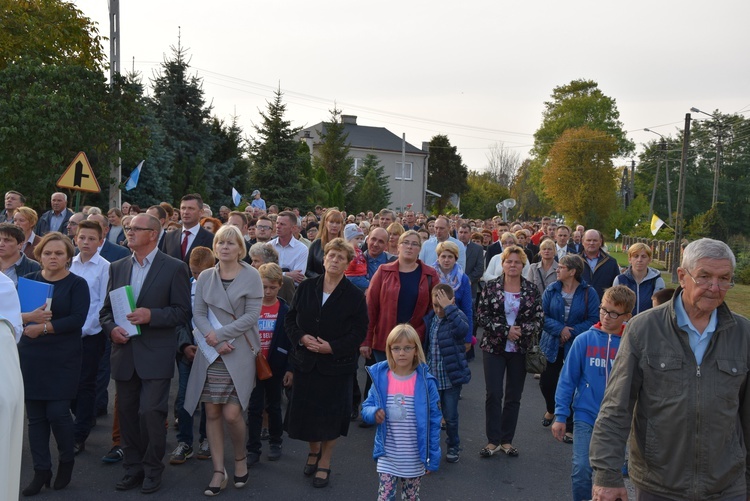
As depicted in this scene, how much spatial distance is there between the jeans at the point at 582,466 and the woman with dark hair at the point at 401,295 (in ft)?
7.14

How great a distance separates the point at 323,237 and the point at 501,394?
2.98m

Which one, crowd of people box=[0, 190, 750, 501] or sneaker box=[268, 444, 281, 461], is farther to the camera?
sneaker box=[268, 444, 281, 461]

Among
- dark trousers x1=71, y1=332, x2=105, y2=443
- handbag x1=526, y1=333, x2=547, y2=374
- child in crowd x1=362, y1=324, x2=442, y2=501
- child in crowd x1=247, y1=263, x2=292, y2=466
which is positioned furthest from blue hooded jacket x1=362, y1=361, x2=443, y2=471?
dark trousers x1=71, y1=332, x2=105, y2=443

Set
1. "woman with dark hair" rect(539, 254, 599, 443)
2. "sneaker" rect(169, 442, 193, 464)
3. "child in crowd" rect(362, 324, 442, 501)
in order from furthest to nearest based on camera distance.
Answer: "woman with dark hair" rect(539, 254, 599, 443) < "sneaker" rect(169, 442, 193, 464) < "child in crowd" rect(362, 324, 442, 501)

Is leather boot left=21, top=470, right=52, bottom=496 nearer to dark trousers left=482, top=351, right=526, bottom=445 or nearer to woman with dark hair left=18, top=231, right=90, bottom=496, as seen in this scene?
woman with dark hair left=18, top=231, right=90, bottom=496

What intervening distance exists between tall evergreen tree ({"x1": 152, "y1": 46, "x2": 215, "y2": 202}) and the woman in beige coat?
27301 mm

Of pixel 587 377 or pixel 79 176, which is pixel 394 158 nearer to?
pixel 79 176

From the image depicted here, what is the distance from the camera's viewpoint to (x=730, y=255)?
3.40 meters

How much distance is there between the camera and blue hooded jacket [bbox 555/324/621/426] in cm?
523

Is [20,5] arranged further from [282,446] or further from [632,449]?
[632,449]

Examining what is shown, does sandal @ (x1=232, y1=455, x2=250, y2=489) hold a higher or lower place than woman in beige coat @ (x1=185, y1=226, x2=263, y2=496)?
lower

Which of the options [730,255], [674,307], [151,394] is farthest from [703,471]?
[151,394]

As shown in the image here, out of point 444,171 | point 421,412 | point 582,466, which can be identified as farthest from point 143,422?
point 444,171

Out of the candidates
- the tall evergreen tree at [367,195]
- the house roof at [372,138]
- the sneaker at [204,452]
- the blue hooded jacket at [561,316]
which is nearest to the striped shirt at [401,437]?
the sneaker at [204,452]
